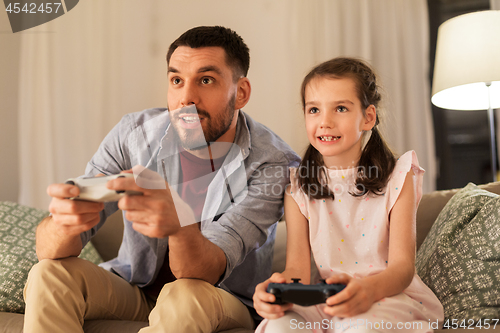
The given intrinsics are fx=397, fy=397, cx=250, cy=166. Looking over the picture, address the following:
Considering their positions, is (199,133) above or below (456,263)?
above

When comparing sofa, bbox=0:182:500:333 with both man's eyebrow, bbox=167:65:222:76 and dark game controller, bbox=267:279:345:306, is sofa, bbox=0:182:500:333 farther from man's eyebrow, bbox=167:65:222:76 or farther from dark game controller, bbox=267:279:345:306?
man's eyebrow, bbox=167:65:222:76

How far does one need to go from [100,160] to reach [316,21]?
1.54 m

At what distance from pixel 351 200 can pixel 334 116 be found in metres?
0.21

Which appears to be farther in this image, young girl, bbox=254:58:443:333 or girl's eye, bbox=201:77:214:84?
girl's eye, bbox=201:77:214:84

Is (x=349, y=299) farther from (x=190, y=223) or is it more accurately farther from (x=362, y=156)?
(x=362, y=156)

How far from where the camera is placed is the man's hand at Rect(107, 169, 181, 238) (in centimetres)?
63

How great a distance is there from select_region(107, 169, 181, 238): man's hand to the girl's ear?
0.55 metres

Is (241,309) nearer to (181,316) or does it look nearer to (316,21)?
(181,316)

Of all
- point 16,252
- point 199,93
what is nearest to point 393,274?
point 199,93

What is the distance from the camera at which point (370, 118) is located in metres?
1.00

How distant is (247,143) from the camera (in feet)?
3.60

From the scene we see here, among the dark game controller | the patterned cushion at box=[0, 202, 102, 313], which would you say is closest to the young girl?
the dark game controller

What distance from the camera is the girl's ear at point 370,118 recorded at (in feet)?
3.24

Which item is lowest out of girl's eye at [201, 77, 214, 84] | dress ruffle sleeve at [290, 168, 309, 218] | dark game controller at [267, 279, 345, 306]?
dark game controller at [267, 279, 345, 306]
